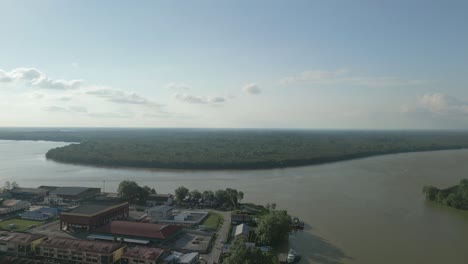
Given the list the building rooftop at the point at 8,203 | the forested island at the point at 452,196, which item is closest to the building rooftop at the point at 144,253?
the building rooftop at the point at 8,203

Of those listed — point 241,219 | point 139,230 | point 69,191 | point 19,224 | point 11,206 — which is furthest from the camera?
point 69,191

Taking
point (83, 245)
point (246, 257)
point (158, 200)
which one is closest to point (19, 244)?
point (83, 245)

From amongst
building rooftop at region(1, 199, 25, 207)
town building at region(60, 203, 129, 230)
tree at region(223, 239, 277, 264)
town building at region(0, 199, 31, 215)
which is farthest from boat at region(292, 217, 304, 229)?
building rooftop at region(1, 199, 25, 207)

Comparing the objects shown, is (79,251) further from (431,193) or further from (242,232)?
(431,193)

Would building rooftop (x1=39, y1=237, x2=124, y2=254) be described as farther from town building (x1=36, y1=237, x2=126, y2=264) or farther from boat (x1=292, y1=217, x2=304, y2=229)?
boat (x1=292, y1=217, x2=304, y2=229)

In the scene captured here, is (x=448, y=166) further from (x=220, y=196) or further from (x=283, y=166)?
(x=220, y=196)

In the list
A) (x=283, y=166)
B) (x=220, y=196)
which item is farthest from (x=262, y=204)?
(x=283, y=166)
